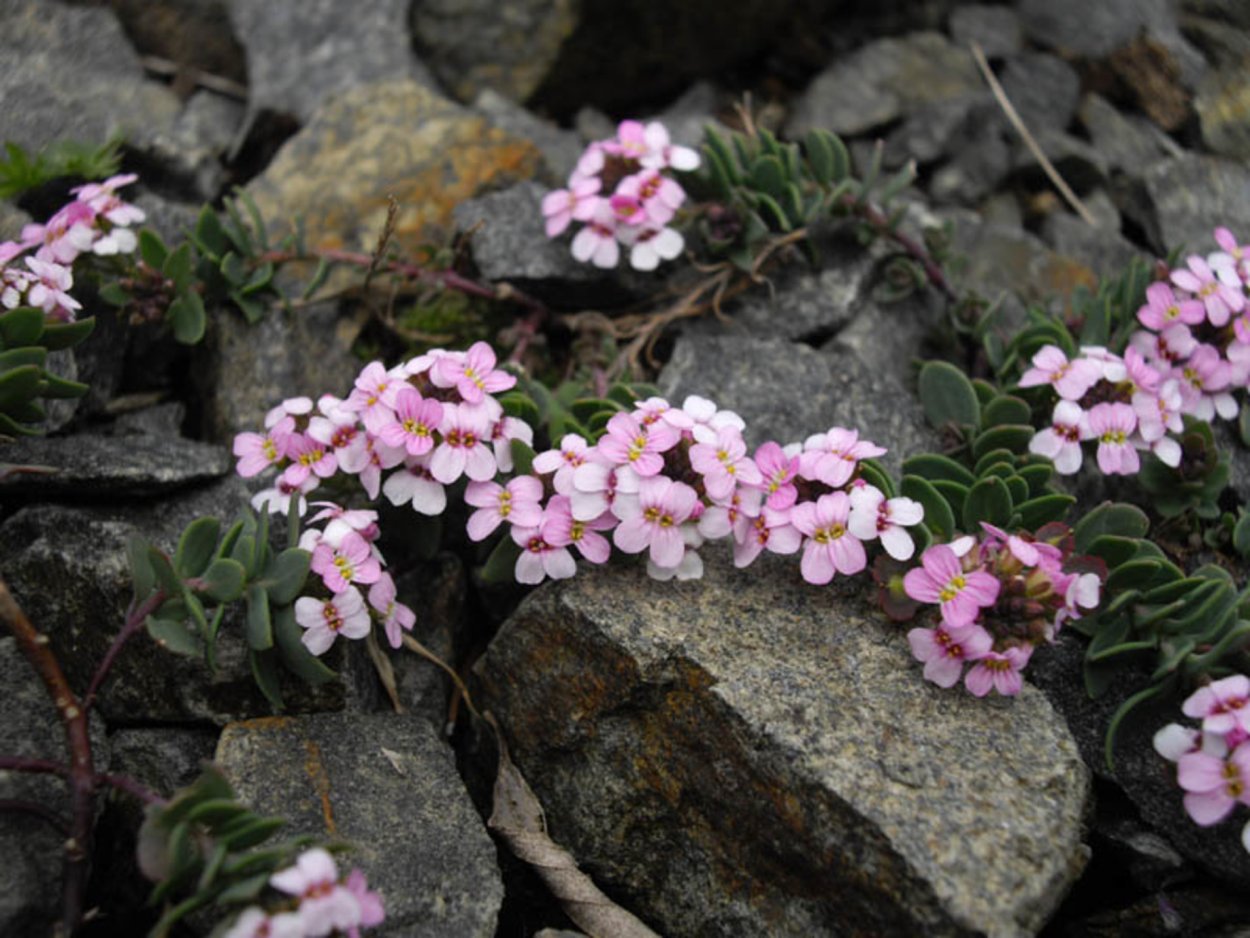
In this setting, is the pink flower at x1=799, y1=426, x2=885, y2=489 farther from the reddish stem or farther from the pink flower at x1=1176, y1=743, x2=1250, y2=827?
the reddish stem

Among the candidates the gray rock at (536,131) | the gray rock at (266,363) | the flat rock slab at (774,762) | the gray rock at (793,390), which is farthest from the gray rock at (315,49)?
the flat rock slab at (774,762)

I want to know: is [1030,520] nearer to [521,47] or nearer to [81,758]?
[81,758]

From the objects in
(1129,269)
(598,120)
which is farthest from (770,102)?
(1129,269)

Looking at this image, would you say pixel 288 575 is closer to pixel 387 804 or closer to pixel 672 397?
pixel 387 804

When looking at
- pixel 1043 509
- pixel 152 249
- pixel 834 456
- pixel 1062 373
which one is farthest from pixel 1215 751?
pixel 152 249

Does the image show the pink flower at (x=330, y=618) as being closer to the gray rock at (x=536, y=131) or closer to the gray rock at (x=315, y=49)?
the gray rock at (x=536, y=131)

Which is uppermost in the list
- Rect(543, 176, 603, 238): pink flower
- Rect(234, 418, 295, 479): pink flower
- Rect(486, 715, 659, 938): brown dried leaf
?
Rect(543, 176, 603, 238): pink flower

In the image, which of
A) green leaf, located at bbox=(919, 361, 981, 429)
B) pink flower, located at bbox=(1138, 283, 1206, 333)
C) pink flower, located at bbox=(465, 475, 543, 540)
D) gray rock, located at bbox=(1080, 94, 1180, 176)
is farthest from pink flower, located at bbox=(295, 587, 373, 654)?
gray rock, located at bbox=(1080, 94, 1180, 176)
